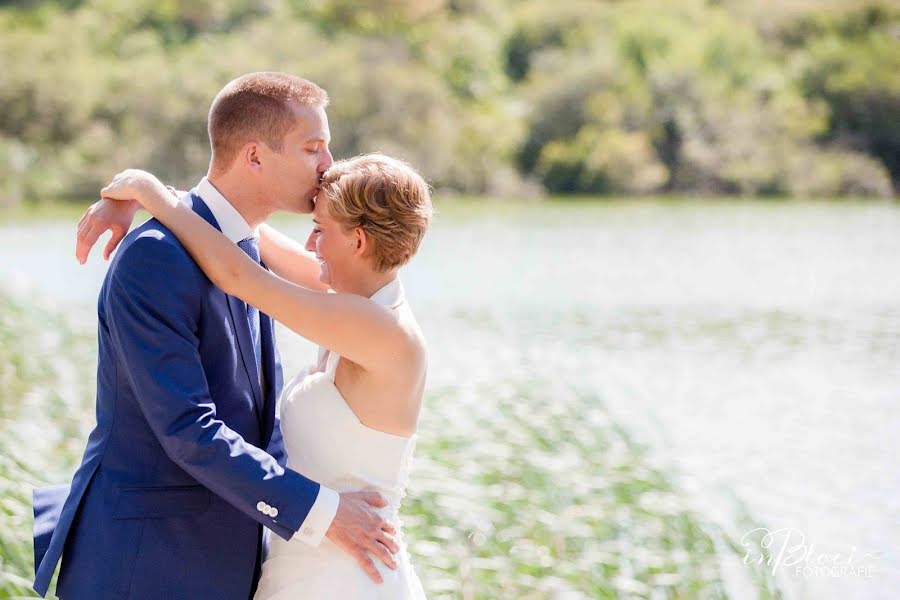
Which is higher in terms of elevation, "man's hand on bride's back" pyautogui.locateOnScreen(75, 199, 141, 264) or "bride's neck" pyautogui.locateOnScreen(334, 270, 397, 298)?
"man's hand on bride's back" pyautogui.locateOnScreen(75, 199, 141, 264)

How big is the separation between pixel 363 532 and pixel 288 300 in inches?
19.5

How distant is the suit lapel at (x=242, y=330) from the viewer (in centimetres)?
264

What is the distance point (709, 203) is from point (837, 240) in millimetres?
11790

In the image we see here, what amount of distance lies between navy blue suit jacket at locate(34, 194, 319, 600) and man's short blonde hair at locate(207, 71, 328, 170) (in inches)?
7.1

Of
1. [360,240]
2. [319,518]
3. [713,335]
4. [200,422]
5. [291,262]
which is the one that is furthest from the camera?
[713,335]

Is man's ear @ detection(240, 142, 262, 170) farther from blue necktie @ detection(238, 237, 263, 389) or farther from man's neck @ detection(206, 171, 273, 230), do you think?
blue necktie @ detection(238, 237, 263, 389)

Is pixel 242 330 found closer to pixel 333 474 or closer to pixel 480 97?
pixel 333 474

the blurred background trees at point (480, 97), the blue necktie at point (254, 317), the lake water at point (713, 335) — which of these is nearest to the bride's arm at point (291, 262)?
the blue necktie at point (254, 317)

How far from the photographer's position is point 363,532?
2590 mm

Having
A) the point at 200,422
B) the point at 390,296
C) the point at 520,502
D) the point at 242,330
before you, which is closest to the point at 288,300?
the point at 242,330

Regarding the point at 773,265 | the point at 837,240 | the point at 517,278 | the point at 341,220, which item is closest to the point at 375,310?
the point at 341,220

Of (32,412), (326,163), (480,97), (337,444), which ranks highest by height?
(326,163)

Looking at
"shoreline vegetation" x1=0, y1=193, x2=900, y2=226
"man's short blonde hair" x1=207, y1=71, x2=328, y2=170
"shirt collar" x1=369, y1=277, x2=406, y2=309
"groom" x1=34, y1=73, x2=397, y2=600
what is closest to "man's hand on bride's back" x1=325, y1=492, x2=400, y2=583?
"groom" x1=34, y1=73, x2=397, y2=600

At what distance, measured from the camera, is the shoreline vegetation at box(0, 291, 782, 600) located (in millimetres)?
5023
